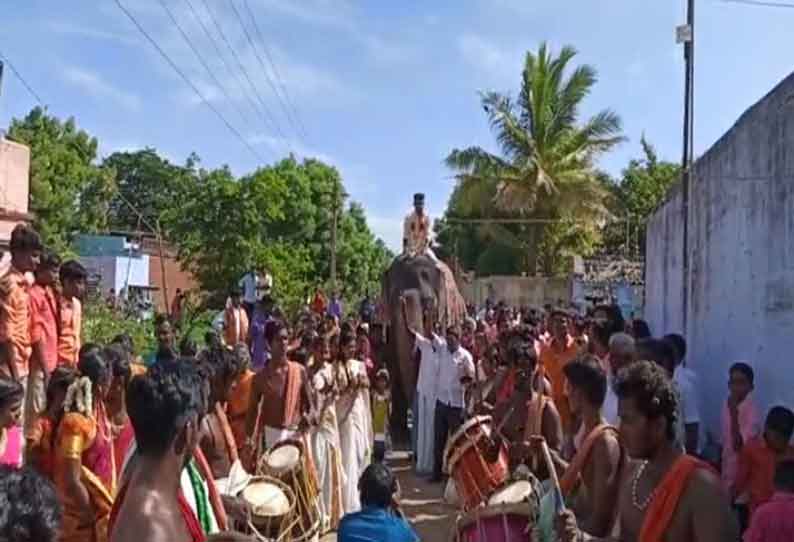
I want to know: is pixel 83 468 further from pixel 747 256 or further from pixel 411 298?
pixel 411 298

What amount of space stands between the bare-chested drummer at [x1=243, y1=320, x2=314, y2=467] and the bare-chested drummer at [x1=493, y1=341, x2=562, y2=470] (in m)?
1.57

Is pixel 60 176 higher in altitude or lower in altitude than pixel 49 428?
higher

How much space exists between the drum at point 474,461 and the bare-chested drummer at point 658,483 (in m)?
2.20

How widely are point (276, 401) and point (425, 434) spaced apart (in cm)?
419

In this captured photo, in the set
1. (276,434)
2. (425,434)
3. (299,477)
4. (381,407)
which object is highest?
(276,434)

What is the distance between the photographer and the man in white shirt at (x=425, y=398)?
11352 millimetres

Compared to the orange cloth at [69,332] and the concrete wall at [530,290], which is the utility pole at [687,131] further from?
the concrete wall at [530,290]

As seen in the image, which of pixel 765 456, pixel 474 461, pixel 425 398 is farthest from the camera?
pixel 425 398

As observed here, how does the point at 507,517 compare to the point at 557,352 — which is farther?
the point at 557,352

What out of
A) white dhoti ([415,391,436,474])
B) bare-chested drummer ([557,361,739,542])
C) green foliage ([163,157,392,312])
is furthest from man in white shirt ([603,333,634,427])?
green foliage ([163,157,392,312])

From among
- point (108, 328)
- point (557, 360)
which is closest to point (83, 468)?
point (557, 360)

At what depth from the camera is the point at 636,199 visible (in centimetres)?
3900

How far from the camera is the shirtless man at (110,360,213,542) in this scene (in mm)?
2994

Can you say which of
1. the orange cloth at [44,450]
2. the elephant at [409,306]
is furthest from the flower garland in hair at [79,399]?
the elephant at [409,306]
